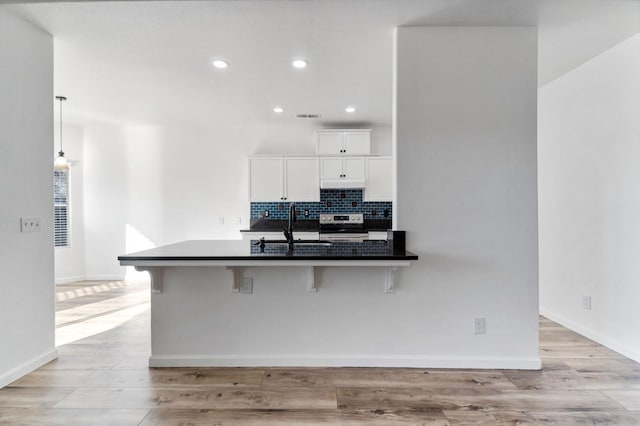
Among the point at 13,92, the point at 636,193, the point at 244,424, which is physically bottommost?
the point at 244,424

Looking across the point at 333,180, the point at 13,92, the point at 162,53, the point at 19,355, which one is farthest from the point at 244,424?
the point at 333,180

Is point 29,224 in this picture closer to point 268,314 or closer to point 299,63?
point 268,314

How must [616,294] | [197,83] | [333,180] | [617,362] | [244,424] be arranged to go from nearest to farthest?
[244,424], [617,362], [616,294], [197,83], [333,180]

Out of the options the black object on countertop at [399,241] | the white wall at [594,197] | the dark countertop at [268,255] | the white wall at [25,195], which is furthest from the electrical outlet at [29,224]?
the white wall at [594,197]

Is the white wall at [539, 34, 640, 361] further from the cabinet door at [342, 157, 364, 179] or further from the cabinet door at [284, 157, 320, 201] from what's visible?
the cabinet door at [284, 157, 320, 201]

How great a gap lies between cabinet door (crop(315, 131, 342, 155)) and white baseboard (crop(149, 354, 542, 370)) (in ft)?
11.1

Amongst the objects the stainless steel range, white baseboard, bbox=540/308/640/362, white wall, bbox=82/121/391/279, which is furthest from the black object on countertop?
white wall, bbox=82/121/391/279

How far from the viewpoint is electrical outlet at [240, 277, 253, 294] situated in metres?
2.64

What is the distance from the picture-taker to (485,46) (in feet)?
8.50

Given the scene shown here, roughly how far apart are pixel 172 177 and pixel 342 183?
2785mm

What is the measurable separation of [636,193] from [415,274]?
1.84 m

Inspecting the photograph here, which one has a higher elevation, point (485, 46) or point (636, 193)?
point (485, 46)

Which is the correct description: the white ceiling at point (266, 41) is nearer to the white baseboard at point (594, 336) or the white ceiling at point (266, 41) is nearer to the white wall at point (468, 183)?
the white wall at point (468, 183)

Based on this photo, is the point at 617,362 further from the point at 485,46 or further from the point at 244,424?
the point at 244,424
